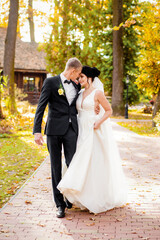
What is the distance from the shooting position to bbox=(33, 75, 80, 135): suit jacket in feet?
16.8

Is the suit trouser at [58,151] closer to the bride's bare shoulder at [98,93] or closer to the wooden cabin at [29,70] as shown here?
the bride's bare shoulder at [98,93]

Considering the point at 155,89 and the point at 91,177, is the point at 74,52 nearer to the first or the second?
the point at 155,89

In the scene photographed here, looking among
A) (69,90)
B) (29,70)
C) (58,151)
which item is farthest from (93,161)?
(29,70)

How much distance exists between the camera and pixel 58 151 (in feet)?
17.4

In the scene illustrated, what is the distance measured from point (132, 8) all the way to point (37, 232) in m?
26.0

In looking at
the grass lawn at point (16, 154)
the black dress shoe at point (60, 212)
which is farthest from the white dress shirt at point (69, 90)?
the grass lawn at point (16, 154)

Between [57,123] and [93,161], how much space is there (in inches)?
31.2

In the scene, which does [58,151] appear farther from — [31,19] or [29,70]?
[31,19]

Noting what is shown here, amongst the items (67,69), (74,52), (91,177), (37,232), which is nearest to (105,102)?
(67,69)

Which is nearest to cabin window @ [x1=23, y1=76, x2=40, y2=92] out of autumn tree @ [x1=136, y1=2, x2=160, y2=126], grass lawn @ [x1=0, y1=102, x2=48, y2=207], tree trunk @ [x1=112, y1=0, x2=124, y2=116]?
tree trunk @ [x1=112, y1=0, x2=124, y2=116]

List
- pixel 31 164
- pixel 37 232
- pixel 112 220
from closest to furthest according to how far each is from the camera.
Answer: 1. pixel 37 232
2. pixel 112 220
3. pixel 31 164

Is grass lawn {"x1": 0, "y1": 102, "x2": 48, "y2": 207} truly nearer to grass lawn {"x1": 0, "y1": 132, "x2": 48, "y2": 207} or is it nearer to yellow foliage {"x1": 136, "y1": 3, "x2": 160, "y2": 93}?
grass lawn {"x1": 0, "y1": 132, "x2": 48, "y2": 207}

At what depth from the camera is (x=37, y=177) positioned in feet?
25.2

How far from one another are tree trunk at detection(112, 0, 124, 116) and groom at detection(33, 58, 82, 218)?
853 inches
